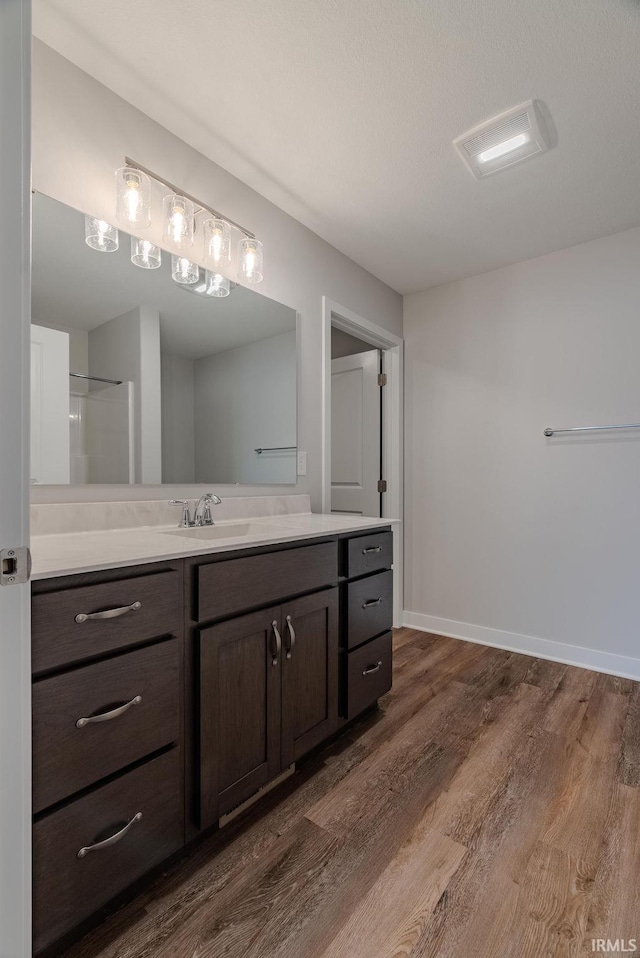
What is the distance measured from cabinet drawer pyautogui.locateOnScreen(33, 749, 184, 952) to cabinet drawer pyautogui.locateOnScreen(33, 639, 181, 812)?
0.05 metres

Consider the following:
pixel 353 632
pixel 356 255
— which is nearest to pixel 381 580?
pixel 353 632

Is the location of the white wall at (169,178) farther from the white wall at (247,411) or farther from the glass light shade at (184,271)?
the glass light shade at (184,271)

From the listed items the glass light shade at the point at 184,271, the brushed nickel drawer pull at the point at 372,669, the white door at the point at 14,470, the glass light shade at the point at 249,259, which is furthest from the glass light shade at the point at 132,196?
the brushed nickel drawer pull at the point at 372,669

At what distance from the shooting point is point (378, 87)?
1494 millimetres

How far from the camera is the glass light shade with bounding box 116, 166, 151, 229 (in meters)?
1.47

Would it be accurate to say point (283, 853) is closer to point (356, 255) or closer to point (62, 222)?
point (62, 222)

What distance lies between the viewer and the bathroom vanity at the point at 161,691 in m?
0.87

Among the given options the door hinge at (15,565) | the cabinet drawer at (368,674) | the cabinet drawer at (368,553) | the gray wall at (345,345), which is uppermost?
the gray wall at (345,345)

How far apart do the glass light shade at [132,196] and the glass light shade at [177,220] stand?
95mm

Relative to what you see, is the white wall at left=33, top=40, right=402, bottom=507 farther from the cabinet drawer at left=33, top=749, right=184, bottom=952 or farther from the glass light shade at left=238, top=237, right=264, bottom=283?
the cabinet drawer at left=33, top=749, right=184, bottom=952

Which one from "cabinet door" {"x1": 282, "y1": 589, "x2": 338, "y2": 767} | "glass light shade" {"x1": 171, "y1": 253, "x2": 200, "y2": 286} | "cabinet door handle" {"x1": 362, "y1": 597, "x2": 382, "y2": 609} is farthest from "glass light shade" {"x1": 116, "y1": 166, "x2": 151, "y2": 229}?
"cabinet door handle" {"x1": 362, "y1": 597, "x2": 382, "y2": 609}

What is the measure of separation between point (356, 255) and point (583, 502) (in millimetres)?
1940

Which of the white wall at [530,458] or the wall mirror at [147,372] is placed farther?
the white wall at [530,458]

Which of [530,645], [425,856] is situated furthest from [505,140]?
[530,645]
